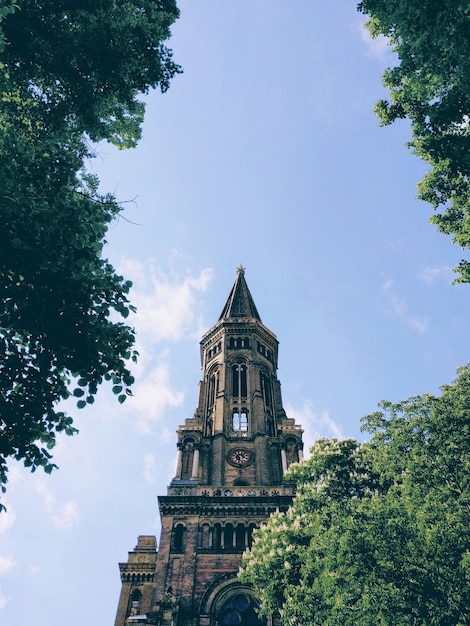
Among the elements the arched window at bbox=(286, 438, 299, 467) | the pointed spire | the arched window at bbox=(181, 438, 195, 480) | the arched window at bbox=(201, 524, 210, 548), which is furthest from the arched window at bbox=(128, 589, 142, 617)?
the pointed spire

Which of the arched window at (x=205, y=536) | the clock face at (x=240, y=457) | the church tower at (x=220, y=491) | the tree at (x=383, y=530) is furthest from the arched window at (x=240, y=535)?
the tree at (x=383, y=530)

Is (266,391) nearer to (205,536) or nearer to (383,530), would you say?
(205,536)

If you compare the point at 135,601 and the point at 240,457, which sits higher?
the point at 240,457

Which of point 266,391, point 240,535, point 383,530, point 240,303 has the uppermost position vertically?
point 240,303

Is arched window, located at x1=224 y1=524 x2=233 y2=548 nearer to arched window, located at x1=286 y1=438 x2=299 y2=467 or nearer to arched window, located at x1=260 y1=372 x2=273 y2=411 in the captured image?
arched window, located at x1=286 y1=438 x2=299 y2=467

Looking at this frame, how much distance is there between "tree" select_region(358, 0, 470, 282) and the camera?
1103 cm

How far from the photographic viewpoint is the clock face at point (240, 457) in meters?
35.9

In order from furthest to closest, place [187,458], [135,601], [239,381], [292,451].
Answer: [239,381], [292,451], [187,458], [135,601]

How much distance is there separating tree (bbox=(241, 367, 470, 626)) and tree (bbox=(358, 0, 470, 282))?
676cm

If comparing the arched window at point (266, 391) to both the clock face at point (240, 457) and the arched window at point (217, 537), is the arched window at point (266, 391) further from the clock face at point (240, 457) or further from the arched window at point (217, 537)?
the arched window at point (217, 537)

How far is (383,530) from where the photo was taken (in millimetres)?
15547

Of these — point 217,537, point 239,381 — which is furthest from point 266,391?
point 217,537

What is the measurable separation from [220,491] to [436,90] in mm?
27042

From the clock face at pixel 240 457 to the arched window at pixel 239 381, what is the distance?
224 inches
